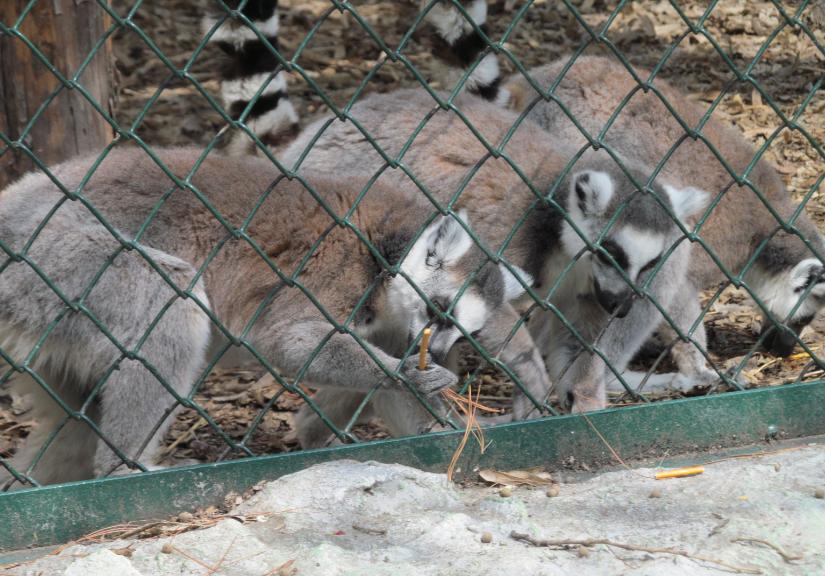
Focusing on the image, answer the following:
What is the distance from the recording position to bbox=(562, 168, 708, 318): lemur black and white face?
4.37m

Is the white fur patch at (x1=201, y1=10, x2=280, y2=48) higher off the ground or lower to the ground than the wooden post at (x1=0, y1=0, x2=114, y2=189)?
higher

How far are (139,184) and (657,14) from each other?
6.75 metres

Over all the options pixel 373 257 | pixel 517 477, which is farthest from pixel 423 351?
pixel 373 257

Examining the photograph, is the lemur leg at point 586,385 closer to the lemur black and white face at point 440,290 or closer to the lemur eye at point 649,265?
→ the lemur eye at point 649,265

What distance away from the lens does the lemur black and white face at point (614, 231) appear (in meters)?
4.37

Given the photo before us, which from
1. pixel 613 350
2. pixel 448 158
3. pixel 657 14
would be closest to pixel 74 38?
pixel 448 158

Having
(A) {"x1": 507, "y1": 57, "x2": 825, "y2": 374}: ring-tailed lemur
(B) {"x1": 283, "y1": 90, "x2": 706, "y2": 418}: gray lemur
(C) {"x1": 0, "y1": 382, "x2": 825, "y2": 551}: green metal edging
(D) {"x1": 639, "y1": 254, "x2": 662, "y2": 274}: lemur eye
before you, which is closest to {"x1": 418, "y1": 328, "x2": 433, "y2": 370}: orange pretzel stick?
(C) {"x1": 0, "y1": 382, "x2": 825, "y2": 551}: green metal edging

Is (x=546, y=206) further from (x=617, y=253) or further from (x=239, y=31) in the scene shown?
(x=239, y=31)

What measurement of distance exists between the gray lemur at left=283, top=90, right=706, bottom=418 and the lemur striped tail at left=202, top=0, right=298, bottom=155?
0.20 meters

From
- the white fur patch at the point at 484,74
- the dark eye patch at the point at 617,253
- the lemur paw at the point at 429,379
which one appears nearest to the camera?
the lemur paw at the point at 429,379

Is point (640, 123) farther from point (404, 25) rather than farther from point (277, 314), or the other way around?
point (404, 25)

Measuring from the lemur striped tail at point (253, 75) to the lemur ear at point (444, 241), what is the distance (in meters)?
1.09

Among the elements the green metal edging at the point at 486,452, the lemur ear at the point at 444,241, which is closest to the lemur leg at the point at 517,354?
the lemur ear at the point at 444,241

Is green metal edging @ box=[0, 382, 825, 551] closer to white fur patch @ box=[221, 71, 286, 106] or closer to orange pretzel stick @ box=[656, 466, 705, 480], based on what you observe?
orange pretzel stick @ box=[656, 466, 705, 480]
